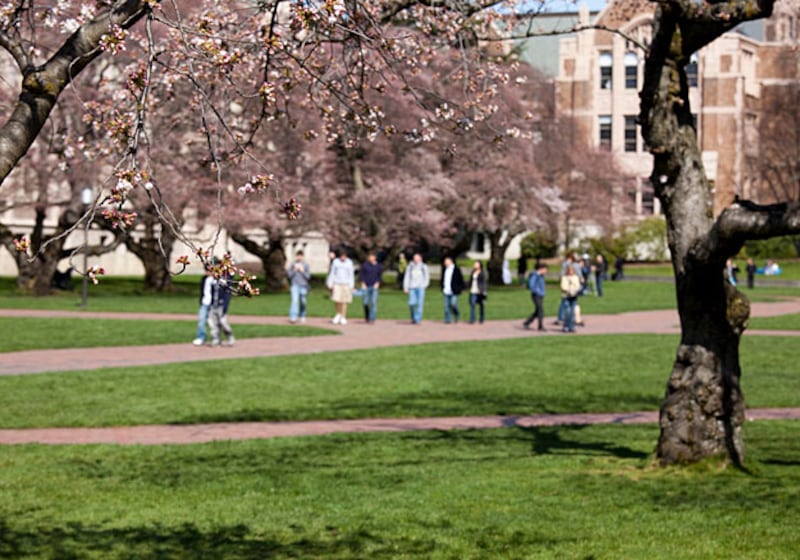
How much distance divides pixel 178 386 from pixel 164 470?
Result: 6544 mm

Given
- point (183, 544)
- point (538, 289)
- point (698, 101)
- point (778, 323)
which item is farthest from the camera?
point (698, 101)

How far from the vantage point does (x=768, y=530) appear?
8805 millimetres

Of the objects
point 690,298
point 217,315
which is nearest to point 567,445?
point 690,298

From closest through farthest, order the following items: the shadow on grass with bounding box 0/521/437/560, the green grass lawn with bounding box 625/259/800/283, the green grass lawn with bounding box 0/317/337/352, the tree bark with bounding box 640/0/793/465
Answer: the shadow on grass with bounding box 0/521/437/560
the tree bark with bounding box 640/0/793/465
the green grass lawn with bounding box 0/317/337/352
the green grass lawn with bounding box 625/259/800/283

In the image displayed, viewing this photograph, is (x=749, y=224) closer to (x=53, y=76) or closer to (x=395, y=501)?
(x=395, y=501)

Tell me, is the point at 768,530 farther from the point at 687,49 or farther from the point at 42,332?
the point at 42,332

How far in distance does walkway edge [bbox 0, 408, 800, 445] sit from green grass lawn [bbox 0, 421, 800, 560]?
2.12 ft

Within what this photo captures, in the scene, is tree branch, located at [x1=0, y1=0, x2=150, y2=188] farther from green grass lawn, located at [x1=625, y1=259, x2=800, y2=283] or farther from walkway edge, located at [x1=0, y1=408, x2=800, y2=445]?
green grass lawn, located at [x1=625, y1=259, x2=800, y2=283]

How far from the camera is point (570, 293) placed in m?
30.8

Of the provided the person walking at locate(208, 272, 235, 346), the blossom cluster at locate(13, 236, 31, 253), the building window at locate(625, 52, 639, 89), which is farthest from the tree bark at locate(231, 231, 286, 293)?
the blossom cluster at locate(13, 236, 31, 253)

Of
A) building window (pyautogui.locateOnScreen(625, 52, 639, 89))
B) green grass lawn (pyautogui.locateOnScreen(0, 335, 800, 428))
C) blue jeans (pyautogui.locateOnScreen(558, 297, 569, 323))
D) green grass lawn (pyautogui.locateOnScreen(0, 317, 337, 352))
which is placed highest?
building window (pyautogui.locateOnScreen(625, 52, 639, 89))

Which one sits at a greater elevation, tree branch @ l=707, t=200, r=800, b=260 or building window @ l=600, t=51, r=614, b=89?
building window @ l=600, t=51, r=614, b=89

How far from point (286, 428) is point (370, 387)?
4021mm

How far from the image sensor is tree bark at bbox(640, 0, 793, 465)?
1073cm
